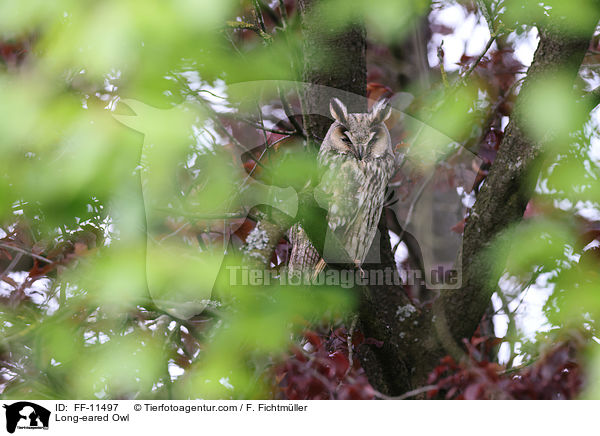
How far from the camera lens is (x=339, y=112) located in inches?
63.4

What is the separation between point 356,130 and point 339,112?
0.23 feet

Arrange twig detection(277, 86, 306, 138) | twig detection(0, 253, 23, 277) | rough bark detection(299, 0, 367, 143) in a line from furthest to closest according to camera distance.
Result: 1. twig detection(0, 253, 23, 277)
2. rough bark detection(299, 0, 367, 143)
3. twig detection(277, 86, 306, 138)

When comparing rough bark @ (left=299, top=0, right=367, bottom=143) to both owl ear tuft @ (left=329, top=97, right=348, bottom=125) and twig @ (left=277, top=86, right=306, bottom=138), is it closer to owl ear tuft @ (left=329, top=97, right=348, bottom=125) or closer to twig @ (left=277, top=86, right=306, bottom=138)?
owl ear tuft @ (left=329, top=97, right=348, bottom=125)

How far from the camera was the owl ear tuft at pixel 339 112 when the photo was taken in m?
1.61

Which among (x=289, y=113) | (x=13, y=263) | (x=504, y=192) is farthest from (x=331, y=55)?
(x=13, y=263)

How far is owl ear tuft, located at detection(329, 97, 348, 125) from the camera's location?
161cm

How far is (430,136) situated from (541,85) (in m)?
0.34

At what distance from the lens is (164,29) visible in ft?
2.30

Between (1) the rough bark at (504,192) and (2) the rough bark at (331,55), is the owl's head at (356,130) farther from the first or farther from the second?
(1) the rough bark at (504,192)

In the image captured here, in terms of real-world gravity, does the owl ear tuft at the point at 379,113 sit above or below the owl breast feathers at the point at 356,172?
above
